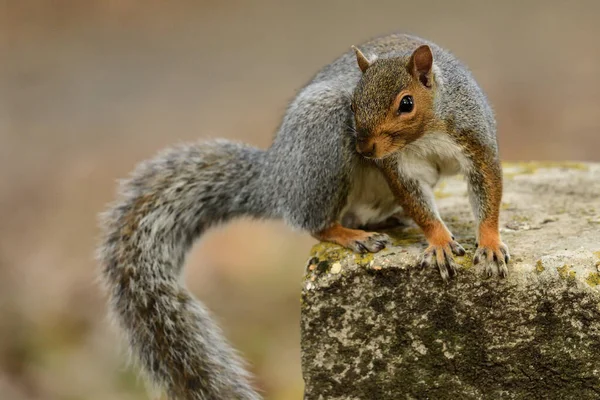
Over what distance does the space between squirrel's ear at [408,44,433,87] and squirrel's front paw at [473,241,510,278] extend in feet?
1.85

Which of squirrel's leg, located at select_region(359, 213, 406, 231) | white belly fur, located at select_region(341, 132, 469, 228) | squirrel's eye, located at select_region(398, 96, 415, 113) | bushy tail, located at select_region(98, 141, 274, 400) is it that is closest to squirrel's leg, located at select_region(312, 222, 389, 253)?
white belly fur, located at select_region(341, 132, 469, 228)

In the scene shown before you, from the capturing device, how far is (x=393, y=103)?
2432mm

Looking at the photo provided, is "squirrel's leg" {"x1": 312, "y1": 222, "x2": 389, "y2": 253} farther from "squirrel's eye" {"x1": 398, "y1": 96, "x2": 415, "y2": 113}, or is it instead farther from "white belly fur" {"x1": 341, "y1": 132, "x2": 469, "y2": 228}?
"squirrel's eye" {"x1": 398, "y1": 96, "x2": 415, "y2": 113}

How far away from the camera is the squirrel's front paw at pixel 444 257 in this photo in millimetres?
2527

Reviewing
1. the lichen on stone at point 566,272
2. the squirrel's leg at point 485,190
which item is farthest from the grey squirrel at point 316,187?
→ the lichen on stone at point 566,272

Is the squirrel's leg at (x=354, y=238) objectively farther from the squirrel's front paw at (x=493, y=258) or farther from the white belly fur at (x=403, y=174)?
the squirrel's front paw at (x=493, y=258)

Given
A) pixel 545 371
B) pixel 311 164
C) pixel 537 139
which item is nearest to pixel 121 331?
pixel 311 164

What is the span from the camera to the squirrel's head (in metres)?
2.42

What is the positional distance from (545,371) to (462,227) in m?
0.70

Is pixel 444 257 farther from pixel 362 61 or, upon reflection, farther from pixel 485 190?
pixel 362 61

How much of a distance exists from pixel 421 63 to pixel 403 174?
379mm

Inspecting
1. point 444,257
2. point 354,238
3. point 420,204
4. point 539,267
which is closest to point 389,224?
point 354,238

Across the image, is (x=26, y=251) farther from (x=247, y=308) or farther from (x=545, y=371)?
(x=545, y=371)

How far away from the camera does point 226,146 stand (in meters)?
3.44
